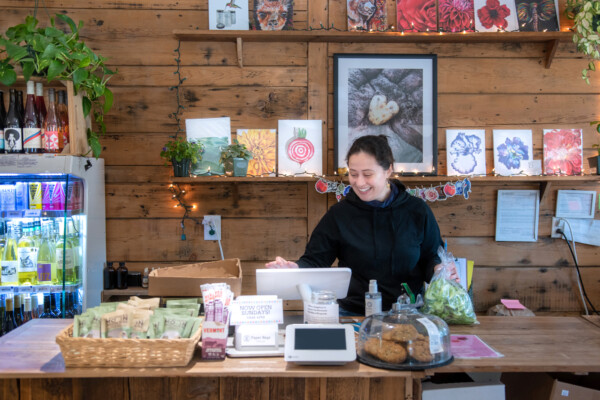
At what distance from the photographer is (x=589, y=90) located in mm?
3277

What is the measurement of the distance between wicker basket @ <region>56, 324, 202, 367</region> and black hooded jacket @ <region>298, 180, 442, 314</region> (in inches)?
36.0

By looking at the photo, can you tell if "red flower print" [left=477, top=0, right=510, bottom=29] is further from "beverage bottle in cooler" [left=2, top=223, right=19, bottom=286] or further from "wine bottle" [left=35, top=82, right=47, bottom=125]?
"beverage bottle in cooler" [left=2, top=223, right=19, bottom=286]

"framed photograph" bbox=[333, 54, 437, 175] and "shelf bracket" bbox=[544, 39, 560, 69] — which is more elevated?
"shelf bracket" bbox=[544, 39, 560, 69]

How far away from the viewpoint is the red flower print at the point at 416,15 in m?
3.14

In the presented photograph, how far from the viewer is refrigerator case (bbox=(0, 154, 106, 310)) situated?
8.61 feet

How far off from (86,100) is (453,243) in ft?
7.43

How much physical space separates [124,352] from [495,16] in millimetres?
2784

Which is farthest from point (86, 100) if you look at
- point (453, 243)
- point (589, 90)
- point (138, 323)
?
point (589, 90)


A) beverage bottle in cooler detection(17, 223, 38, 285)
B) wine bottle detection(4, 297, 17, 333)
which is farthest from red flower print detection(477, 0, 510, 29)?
wine bottle detection(4, 297, 17, 333)

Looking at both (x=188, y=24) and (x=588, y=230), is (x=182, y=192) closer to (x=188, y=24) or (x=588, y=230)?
(x=188, y=24)

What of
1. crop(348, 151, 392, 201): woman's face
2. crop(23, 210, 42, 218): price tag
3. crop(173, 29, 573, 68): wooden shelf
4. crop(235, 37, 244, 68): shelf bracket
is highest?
crop(173, 29, 573, 68): wooden shelf

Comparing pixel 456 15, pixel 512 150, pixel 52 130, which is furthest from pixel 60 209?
pixel 512 150

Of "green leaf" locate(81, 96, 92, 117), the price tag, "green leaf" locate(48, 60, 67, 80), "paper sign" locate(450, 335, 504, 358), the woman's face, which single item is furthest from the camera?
"green leaf" locate(81, 96, 92, 117)

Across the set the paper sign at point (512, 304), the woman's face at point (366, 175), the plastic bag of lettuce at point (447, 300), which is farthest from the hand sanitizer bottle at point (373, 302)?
the paper sign at point (512, 304)
